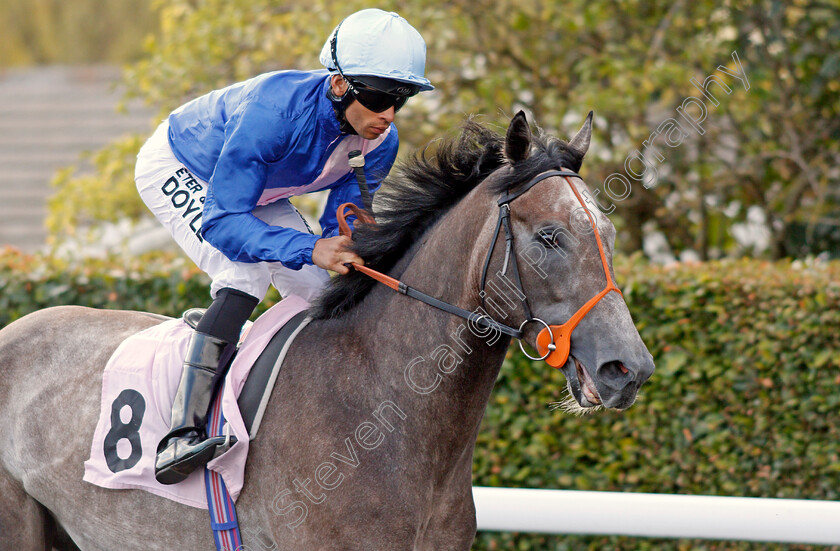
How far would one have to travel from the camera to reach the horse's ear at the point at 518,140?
2150mm

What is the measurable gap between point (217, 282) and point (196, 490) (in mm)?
627

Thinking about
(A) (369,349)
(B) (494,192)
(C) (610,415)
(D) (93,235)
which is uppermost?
(B) (494,192)

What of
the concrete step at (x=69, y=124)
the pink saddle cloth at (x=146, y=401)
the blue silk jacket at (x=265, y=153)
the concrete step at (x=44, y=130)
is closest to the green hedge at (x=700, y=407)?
the blue silk jacket at (x=265, y=153)

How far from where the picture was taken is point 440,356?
2.27 meters

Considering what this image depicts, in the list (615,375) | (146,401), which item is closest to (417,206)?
(615,375)

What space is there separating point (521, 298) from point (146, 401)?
1211 mm

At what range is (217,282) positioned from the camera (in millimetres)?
2559

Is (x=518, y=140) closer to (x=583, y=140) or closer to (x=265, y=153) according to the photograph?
(x=583, y=140)

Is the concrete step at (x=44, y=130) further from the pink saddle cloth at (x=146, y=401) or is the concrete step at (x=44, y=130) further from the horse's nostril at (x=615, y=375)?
the horse's nostril at (x=615, y=375)

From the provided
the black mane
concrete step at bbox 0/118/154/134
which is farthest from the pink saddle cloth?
concrete step at bbox 0/118/154/134

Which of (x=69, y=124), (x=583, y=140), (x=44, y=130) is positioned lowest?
(x=44, y=130)

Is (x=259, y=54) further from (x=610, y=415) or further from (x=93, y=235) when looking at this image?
(x=610, y=415)

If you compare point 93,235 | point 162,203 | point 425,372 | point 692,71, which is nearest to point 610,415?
point 425,372

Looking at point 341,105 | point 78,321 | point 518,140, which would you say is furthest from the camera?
point 78,321
